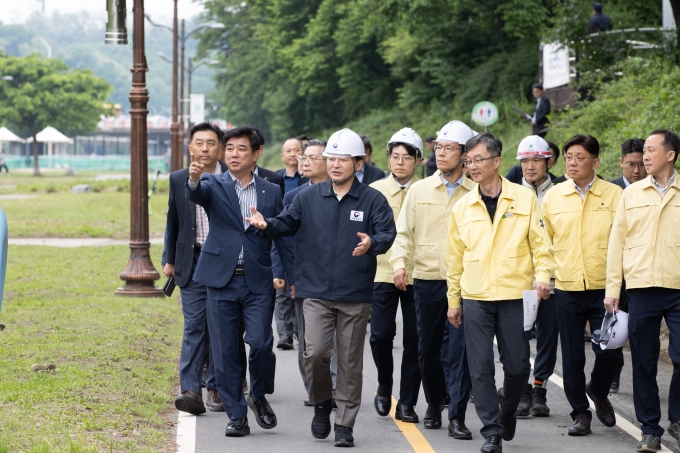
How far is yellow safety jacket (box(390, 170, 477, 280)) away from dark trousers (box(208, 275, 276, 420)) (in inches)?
40.7

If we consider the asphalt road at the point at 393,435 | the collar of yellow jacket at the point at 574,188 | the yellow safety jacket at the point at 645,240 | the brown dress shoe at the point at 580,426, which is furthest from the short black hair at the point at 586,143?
the asphalt road at the point at 393,435

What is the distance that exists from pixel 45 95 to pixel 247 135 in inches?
3086

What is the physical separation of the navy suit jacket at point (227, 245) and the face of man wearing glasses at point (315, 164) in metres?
2.05

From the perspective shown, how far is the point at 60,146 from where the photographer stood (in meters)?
150

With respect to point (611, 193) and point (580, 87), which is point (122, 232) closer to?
point (580, 87)

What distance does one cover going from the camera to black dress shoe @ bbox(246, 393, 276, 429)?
7668 mm

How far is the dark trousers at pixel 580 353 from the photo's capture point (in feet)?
25.3

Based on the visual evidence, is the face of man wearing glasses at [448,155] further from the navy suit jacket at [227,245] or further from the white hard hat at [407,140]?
the navy suit jacket at [227,245]

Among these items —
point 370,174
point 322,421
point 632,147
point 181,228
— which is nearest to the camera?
point 322,421

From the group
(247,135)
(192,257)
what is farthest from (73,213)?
→ (247,135)

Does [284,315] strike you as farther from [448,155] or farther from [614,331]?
→ [614,331]

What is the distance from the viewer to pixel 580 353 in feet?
25.5

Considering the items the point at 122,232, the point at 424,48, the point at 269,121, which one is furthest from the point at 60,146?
the point at 122,232

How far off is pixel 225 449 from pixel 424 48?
134 feet
